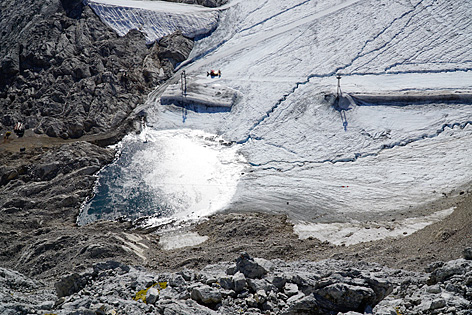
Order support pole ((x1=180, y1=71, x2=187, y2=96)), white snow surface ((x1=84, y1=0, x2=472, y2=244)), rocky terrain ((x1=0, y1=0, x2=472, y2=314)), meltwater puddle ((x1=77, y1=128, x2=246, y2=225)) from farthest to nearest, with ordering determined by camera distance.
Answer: support pole ((x1=180, y1=71, x2=187, y2=96)) → meltwater puddle ((x1=77, y1=128, x2=246, y2=225)) → white snow surface ((x1=84, y1=0, x2=472, y2=244)) → rocky terrain ((x1=0, y1=0, x2=472, y2=314))

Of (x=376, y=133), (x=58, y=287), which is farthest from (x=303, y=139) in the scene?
(x=58, y=287)

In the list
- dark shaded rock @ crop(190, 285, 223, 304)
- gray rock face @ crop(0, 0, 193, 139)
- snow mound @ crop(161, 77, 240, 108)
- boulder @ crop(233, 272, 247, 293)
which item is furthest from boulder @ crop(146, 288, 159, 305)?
gray rock face @ crop(0, 0, 193, 139)

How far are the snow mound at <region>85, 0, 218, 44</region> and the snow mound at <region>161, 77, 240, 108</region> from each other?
7626 mm

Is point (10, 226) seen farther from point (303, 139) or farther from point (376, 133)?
point (376, 133)

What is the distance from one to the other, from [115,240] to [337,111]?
1673cm

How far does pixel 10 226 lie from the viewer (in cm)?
2467

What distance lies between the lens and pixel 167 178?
29.6 meters

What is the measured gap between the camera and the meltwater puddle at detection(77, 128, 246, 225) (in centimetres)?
2712

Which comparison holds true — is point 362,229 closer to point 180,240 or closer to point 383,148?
point 383,148

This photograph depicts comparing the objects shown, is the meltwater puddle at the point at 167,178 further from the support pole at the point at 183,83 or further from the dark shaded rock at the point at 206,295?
the dark shaded rock at the point at 206,295

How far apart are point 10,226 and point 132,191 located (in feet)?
22.0

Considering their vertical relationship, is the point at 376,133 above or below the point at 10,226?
above

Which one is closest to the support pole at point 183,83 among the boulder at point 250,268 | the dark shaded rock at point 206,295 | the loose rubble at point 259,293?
the loose rubble at point 259,293

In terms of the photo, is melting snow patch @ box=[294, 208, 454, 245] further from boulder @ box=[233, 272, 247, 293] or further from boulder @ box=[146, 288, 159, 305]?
boulder @ box=[146, 288, 159, 305]
